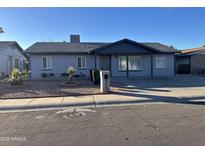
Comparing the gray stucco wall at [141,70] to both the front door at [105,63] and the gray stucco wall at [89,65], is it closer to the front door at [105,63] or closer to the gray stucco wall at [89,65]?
the gray stucco wall at [89,65]

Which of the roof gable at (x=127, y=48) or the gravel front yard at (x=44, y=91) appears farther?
the roof gable at (x=127, y=48)

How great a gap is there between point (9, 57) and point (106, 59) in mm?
15511

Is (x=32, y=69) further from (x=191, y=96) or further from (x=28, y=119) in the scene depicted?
(x=191, y=96)

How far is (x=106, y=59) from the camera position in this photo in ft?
70.9

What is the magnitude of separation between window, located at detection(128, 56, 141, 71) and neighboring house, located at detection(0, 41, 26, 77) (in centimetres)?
1687

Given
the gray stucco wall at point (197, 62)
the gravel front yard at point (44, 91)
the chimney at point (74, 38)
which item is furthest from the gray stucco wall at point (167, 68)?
the chimney at point (74, 38)

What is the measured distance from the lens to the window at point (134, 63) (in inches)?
858

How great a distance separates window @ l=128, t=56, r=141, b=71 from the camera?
71.5 feet

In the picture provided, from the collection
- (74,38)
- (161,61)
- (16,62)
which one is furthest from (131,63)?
(16,62)

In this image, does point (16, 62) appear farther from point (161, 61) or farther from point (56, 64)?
point (161, 61)

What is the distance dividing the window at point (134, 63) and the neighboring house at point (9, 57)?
16.9 m

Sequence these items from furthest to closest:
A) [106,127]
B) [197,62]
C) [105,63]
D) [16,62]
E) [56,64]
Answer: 1. [16,62]
2. [197,62]
3. [105,63]
4. [56,64]
5. [106,127]

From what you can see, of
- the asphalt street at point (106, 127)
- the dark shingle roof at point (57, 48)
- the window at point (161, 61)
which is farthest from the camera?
the window at point (161, 61)

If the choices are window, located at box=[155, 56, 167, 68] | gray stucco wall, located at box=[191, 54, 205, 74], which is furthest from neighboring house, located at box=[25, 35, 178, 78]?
gray stucco wall, located at box=[191, 54, 205, 74]
